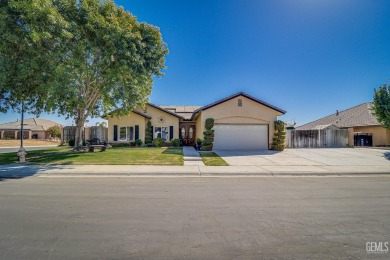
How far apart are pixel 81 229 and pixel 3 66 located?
13.1 meters

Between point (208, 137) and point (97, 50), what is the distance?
11.4 m

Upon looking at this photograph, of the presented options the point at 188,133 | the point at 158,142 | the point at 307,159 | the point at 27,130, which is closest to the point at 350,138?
the point at 307,159

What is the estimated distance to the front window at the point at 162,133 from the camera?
1017 inches

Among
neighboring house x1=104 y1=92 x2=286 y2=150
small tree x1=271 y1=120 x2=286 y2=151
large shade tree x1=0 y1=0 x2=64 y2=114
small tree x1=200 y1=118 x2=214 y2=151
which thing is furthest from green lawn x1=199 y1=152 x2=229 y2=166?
large shade tree x1=0 y1=0 x2=64 y2=114

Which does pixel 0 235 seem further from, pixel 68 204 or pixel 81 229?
pixel 68 204

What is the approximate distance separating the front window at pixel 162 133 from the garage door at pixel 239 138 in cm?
744

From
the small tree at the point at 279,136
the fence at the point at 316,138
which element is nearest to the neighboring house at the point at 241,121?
the small tree at the point at 279,136

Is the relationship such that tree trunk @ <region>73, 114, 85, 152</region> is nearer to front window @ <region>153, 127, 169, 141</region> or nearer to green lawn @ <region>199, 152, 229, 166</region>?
front window @ <region>153, 127, 169, 141</region>

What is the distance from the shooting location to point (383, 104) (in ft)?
66.9

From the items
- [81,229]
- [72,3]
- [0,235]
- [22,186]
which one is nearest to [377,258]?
[81,229]

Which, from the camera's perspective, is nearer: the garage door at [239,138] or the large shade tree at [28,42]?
Result: the large shade tree at [28,42]

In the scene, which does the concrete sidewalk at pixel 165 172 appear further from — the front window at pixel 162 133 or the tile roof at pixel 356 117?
the tile roof at pixel 356 117

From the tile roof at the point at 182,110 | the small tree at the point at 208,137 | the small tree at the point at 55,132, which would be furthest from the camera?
the small tree at the point at 55,132

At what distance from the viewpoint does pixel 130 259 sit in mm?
3129
